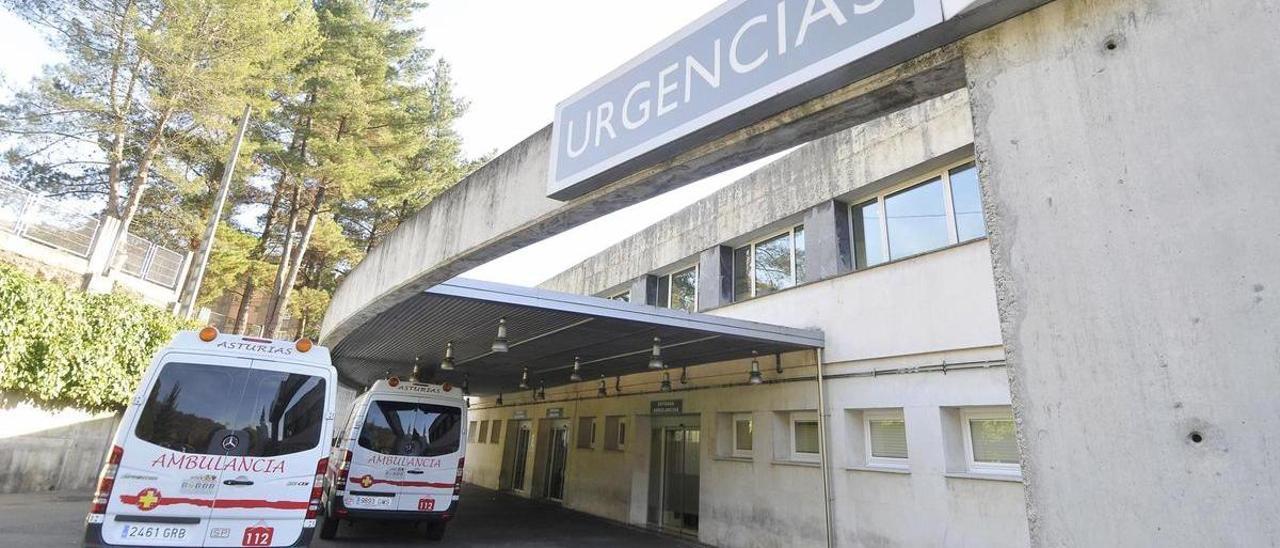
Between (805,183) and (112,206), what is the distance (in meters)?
21.5

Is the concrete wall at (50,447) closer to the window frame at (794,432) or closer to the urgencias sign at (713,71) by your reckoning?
the urgencias sign at (713,71)

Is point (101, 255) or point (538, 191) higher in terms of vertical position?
point (101, 255)

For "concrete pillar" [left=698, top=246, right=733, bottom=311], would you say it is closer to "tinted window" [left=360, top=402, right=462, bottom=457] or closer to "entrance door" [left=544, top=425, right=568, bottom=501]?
"tinted window" [left=360, top=402, right=462, bottom=457]

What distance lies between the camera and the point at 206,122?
1981 centimetres

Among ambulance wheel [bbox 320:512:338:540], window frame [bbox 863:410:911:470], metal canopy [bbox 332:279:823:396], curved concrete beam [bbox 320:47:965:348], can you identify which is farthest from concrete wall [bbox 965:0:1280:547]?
ambulance wheel [bbox 320:512:338:540]

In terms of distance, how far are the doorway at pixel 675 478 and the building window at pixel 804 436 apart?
239 cm

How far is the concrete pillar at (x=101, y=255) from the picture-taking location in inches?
752

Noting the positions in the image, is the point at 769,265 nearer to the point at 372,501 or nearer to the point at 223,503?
the point at 372,501

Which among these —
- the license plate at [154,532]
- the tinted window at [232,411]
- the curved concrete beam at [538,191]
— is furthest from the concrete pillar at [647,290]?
the license plate at [154,532]

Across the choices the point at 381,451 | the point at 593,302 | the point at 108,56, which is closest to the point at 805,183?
the point at 593,302

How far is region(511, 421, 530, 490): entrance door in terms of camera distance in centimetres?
2012

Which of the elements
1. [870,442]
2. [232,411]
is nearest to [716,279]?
[870,442]

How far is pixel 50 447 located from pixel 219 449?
32.1 feet

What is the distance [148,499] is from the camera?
6.00m
